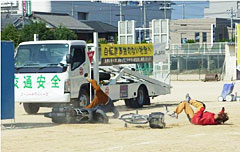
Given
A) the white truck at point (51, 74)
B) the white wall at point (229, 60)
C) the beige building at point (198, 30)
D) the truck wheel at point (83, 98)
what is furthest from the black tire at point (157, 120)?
the beige building at point (198, 30)

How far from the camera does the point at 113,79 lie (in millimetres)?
21797

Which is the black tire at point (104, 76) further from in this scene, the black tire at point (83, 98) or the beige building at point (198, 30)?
the beige building at point (198, 30)

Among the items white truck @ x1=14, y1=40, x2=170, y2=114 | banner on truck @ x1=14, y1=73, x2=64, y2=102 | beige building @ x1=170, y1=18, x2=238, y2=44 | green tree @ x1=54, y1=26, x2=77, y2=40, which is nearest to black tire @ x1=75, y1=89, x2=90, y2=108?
white truck @ x1=14, y1=40, x2=170, y2=114

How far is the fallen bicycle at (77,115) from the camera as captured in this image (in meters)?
16.7

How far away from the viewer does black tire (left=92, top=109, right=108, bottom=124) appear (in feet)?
55.4

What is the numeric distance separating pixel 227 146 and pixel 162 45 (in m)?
13.6

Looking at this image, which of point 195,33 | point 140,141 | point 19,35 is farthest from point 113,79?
point 195,33

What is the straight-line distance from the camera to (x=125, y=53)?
23.1m

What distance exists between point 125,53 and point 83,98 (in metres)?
3.60

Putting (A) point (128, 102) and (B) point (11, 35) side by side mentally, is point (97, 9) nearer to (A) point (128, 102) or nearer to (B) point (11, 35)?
(B) point (11, 35)

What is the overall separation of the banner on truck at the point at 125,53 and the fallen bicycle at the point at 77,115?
16.4 ft

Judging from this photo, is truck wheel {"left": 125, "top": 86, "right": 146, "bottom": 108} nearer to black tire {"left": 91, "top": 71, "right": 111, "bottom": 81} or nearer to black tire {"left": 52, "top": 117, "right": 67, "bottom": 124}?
black tire {"left": 91, "top": 71, "right": 111, "bottom": 81}

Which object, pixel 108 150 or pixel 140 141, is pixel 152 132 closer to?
pixel 140 141

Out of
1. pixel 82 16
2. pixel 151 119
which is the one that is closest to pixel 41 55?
pixel 151 119
